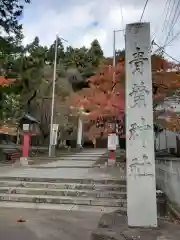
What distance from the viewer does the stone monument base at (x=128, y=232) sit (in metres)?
4.51

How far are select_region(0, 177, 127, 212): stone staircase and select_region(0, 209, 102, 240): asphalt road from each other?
2.37ft

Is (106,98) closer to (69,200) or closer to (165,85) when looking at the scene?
(165,85)

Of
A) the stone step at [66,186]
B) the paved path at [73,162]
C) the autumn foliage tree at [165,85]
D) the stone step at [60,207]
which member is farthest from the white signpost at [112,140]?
the stone step at [60,207]

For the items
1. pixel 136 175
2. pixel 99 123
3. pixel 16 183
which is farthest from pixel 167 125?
pixel 136 175

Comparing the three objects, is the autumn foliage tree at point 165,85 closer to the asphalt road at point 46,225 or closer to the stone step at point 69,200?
the stone step at point 69,200

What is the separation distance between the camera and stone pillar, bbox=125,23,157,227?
17.2ft

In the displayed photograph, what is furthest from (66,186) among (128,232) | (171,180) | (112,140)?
(112,140)

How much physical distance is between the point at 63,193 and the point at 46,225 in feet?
9.14

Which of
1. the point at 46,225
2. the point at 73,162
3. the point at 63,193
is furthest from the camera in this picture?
the point at 73,162

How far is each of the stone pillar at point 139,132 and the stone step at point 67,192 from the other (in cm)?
313

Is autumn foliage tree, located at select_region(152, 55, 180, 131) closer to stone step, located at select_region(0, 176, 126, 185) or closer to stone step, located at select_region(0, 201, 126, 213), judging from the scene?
stone step, located at select_region(0, 176, 126, 185)

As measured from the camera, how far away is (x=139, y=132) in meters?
5.53

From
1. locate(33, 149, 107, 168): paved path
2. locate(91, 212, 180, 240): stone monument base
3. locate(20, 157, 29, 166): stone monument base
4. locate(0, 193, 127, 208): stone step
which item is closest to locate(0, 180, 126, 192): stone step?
locate(0, 193, 127, 208): stone step

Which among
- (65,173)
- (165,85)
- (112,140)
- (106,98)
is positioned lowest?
(65,173)
